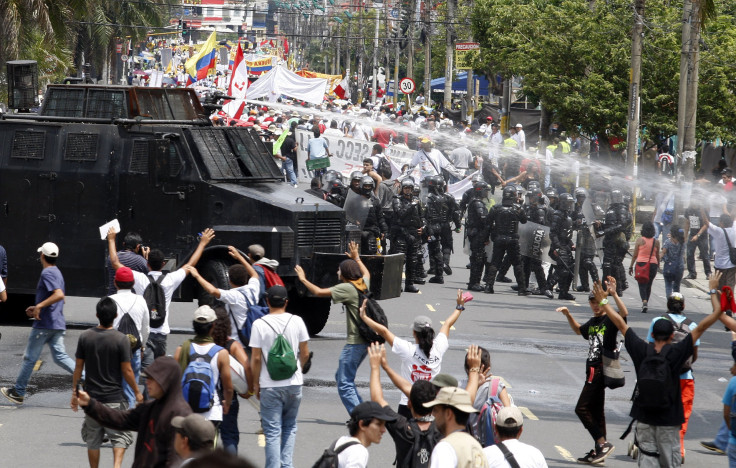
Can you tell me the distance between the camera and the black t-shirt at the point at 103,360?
9086 millimetres

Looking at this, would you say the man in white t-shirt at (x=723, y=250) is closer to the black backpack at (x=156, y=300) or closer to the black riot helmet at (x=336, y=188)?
the black riot helmet at (x=336, y=188)

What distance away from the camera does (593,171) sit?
3550cm

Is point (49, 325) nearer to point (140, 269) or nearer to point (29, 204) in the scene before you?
point (140, 269)

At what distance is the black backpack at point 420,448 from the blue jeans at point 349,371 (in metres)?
3.49

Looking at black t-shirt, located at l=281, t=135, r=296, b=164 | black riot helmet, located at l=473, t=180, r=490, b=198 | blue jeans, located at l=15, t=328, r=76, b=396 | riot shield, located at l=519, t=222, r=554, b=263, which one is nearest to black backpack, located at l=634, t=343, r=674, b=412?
blue jeans, located at l=15, t=328, r=76, b=396

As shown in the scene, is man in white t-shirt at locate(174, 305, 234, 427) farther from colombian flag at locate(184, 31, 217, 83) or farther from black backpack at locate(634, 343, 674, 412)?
colombian flag at locate(184, 31, 217, 83)

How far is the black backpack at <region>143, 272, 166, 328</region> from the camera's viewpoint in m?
11.4

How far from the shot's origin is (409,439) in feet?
23.1

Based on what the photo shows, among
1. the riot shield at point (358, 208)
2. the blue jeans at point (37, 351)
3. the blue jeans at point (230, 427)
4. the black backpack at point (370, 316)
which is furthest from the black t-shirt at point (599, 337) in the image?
the riot shield at point (358, 208)

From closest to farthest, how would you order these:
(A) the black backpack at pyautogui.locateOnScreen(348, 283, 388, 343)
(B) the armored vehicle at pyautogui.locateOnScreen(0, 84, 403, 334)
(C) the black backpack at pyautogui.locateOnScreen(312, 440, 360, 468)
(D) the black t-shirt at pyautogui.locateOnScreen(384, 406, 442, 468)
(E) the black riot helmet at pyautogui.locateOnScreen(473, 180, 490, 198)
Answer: (C) the black backpack at pyautogui.locateOnScreen(312, 440, 360, 468)
(D) the black t-shirt at pyautogui.locateOnScreen(384, 406, 442, 468)
(A) the black backpack at pyautogui.locateOnScreen(348, 283, 388, 343)
(B) the armored vehicle at pyautogui.locateOnScreen(0, 84, 403, 334)
(E) the black riot helmet at pyautogui.locateOnScreen(473, 180, 490, 198)

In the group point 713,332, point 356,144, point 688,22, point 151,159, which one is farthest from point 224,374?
point 356,144

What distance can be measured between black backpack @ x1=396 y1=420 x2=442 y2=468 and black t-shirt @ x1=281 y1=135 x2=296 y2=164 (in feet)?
82.2

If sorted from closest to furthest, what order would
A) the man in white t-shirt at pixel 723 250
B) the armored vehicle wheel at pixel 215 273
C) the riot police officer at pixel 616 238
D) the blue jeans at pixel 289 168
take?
the armored vehicle wheel at pixel 215 273
the man in white t-shirt at pixel 723 250
the riot police officer at pixel 616 238
the blue jeans at pixel 289 168

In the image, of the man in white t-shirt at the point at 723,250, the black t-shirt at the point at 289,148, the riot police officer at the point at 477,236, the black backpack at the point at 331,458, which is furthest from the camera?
the black t-shirt at the point at 289,148
